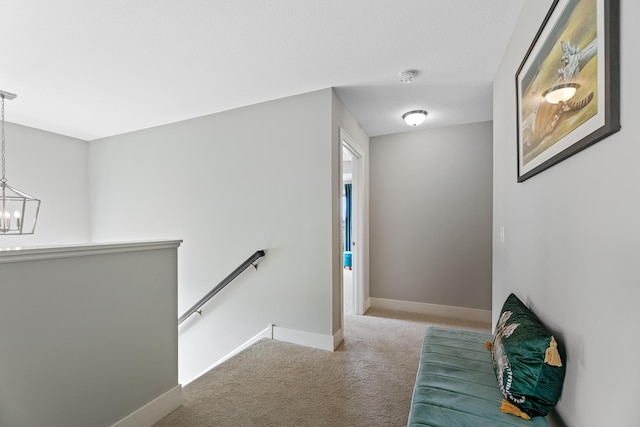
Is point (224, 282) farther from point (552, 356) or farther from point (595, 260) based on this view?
point (595, 260)

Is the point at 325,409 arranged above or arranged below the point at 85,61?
below

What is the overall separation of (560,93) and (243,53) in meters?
1.92

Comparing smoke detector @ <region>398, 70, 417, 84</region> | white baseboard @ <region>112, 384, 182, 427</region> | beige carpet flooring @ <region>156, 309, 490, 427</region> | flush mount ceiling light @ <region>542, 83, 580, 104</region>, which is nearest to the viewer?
flush mount ceiling light @ <region>542, 83, 580, 104</region>

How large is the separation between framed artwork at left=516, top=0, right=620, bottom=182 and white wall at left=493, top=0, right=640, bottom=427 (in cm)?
3

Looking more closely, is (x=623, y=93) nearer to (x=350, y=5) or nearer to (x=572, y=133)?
(x=572, y=133)

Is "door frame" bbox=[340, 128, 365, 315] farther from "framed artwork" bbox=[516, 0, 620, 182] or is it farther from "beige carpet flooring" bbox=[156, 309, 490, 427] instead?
"framed artwork" bbox=[516, 0, 620, 182]

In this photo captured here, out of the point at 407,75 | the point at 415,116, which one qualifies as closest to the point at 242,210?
the point at 407,75

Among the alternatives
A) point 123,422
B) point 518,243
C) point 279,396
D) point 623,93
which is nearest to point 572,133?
point 623,93

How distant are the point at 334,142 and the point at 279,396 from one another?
2065 mm

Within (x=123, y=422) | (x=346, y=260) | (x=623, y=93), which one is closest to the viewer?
(x=623, y=93)

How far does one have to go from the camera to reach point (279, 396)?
1890mm

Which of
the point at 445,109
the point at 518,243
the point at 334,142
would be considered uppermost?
the point at 445,109

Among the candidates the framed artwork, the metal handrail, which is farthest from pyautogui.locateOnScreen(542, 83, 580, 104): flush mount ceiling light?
the metal handrail

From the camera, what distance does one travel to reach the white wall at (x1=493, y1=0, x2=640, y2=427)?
707mm
